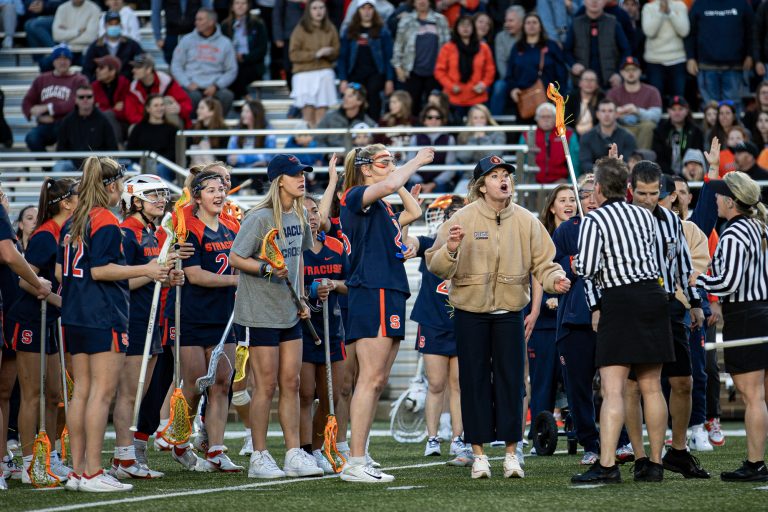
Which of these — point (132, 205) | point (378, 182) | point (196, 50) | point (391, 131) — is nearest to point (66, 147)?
point (196, 50)

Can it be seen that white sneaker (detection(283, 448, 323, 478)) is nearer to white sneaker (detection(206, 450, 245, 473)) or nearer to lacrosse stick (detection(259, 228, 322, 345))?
white sneaker (detection(206, 450, 245, 473))

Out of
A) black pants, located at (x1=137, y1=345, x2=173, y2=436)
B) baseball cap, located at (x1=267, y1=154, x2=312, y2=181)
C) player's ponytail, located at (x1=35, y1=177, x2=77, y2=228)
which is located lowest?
black pants, located at (x1=137, y1=345, x2=173, y2=436)

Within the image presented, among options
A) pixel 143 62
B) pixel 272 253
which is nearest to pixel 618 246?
pixel 272 253

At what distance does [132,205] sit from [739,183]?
156 inches

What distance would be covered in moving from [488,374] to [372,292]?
Answer: 0.91 m

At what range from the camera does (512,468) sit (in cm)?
783

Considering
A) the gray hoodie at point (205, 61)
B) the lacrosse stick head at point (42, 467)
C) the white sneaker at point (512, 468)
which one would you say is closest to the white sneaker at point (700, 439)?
the white sneaker at point (512, 468)

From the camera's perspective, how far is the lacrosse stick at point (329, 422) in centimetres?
837

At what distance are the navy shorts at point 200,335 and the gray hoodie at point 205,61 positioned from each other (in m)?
9.79

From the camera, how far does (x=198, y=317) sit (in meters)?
8.85

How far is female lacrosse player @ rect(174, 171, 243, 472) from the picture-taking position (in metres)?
8.77

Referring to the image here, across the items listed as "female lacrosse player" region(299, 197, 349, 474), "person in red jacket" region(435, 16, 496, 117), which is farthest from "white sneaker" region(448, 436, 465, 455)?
"person in red jacket" region(435, 16, 496, 117)

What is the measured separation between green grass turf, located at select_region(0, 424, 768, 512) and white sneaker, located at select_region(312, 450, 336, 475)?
472 mm

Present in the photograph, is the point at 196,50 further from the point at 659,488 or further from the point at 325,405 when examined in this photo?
the point at 659,488
